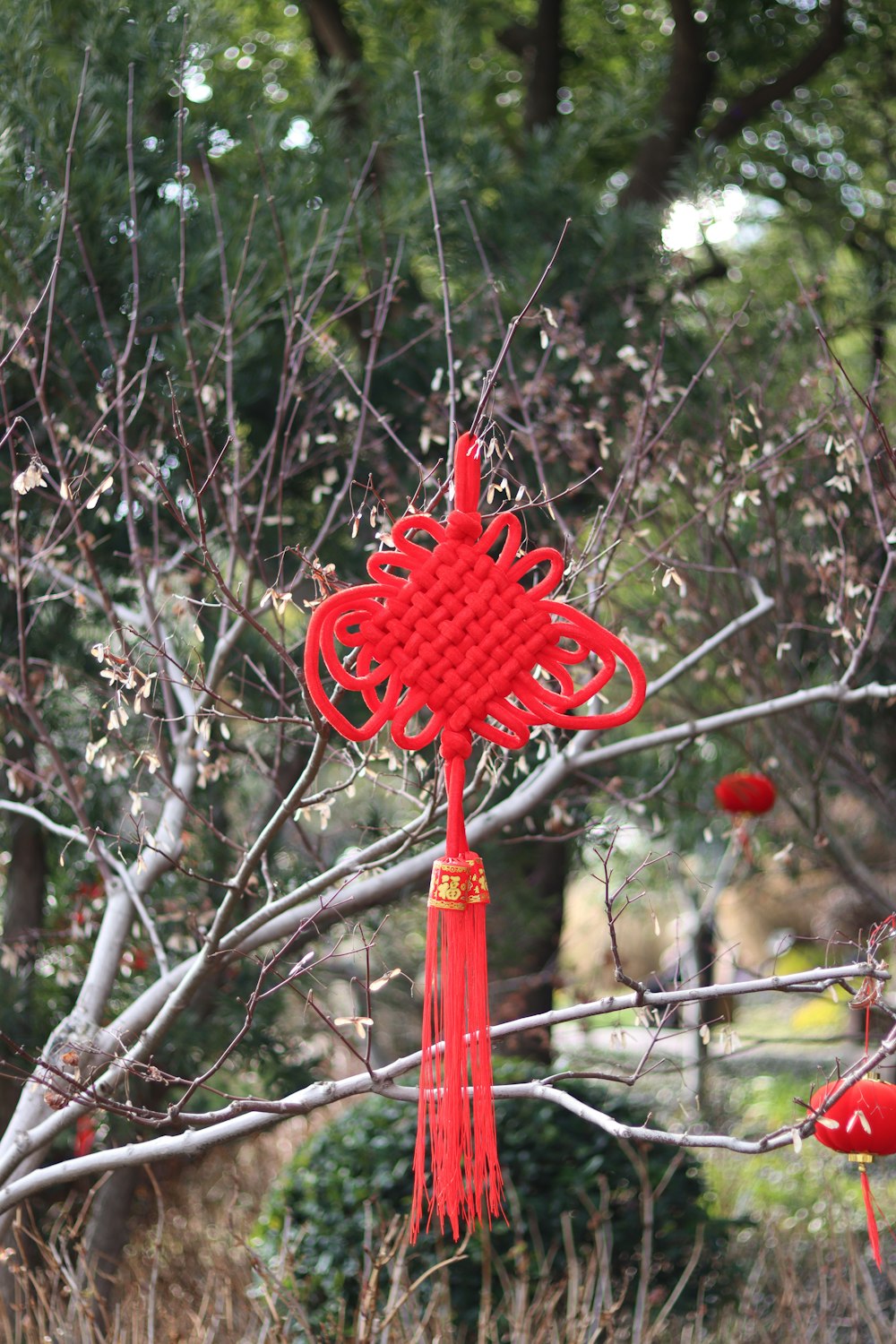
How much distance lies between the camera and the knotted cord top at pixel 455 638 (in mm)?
1223

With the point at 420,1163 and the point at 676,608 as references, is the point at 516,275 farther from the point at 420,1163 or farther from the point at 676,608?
the point at 420,1163

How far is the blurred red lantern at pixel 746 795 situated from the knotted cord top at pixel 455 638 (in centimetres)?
176

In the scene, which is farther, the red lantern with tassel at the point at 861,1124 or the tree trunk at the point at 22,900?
the tree trunk at the point at 22,900

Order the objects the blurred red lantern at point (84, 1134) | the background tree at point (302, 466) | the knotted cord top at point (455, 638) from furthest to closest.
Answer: the blurred red lantern at point (84, 1134), the background tree at point (302, 466), the knotted cord top at point (455, 638)

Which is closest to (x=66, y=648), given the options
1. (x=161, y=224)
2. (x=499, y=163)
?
(x=161, y=224)

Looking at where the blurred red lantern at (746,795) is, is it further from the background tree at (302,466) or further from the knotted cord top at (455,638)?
the knotted cord top at (455,638)

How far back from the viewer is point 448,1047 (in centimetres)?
123

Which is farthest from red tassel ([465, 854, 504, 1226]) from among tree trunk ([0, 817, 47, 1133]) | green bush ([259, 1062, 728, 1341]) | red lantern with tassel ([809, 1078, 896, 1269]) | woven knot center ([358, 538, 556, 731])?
tree trunk ([0, 817, 47, 1133])

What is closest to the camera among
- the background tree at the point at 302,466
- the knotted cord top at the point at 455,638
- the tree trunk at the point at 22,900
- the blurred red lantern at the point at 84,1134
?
the knotted cord top at the point at 455,638

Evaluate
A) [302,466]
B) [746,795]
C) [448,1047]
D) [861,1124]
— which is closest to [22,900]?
[302,466]

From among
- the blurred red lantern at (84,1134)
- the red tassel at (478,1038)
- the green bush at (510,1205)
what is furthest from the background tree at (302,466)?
the red tassel at (478,1038)

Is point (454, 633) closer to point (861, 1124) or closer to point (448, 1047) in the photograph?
point (448, 1047)

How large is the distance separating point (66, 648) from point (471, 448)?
2060 millimetres

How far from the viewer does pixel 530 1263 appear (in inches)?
118
